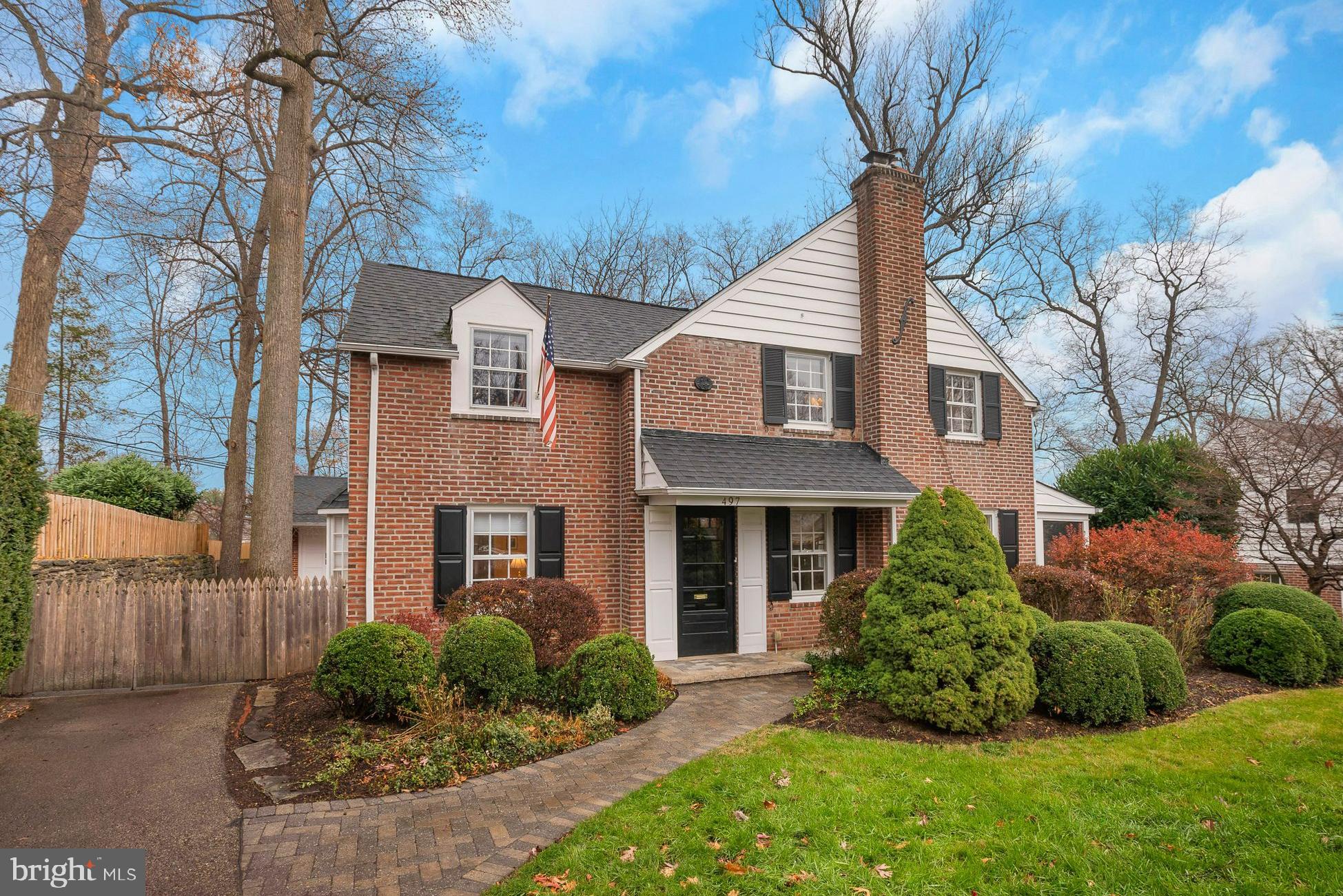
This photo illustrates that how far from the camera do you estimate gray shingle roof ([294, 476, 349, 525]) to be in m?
17.0

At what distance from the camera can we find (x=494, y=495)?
9.95 meters

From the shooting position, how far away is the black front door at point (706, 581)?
10.5m

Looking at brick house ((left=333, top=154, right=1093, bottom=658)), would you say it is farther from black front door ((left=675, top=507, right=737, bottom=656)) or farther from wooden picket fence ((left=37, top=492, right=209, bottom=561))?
wooden picket fence ((left=37, top=492, right=209, bottom=561))

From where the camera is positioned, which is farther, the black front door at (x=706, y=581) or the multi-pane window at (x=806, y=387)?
the multi-pane window at (x=806, y=387)

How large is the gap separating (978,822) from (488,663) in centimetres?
463

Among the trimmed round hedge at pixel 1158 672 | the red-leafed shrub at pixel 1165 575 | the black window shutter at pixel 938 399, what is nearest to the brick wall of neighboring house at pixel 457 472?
the black window shutter at pixel 938 399

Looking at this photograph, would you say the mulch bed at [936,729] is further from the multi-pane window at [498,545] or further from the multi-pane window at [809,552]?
the multi-pane window at [498,545]

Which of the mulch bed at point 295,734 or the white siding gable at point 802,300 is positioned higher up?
the white siding gable at point 802,300

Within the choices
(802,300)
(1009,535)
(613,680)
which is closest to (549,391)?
(613,680)

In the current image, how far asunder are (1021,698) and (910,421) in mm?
6815

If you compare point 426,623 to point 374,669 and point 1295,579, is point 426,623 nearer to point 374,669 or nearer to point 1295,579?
point 374,669

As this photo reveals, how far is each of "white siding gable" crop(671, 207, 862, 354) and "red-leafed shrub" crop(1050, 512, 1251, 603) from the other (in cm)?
522

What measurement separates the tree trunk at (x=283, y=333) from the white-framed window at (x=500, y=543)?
376 cm

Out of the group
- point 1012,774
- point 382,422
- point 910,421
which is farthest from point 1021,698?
point 382,422
